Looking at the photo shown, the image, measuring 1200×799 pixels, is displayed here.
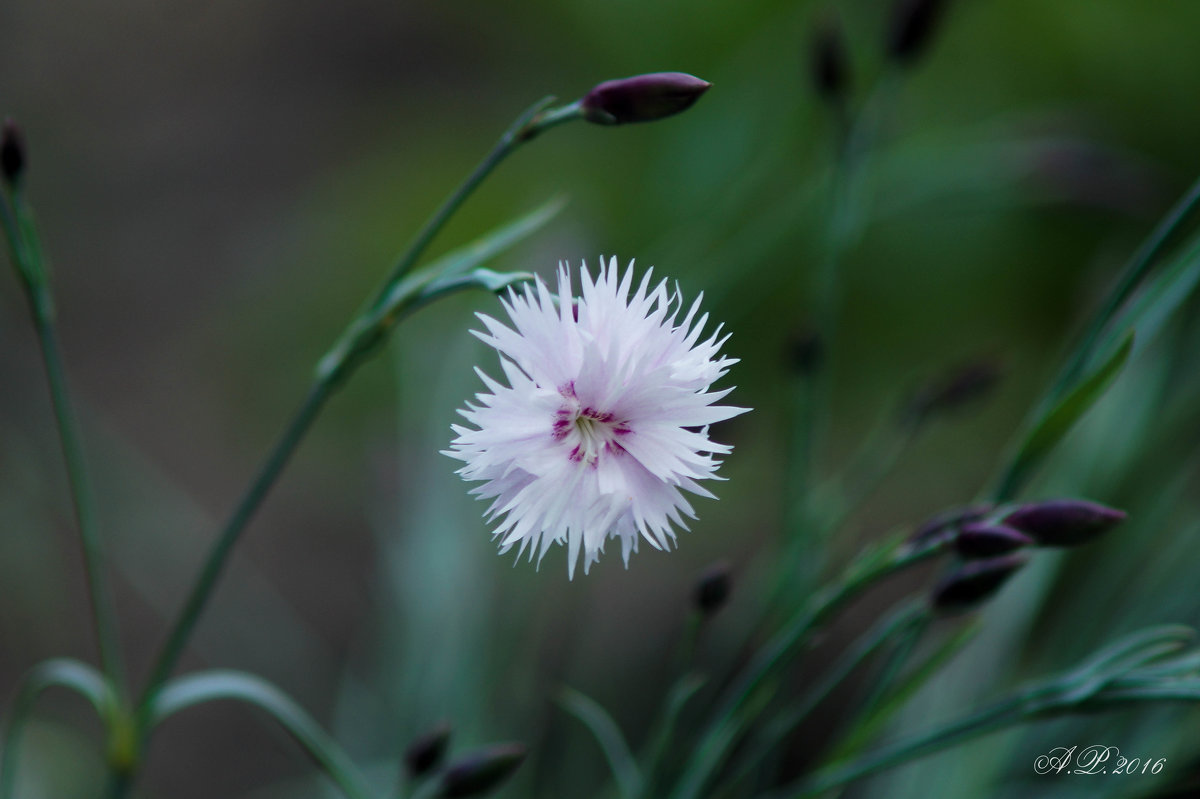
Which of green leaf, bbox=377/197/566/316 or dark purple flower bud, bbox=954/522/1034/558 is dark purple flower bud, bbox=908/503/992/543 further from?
green leaf, bbox=377/197/566/316

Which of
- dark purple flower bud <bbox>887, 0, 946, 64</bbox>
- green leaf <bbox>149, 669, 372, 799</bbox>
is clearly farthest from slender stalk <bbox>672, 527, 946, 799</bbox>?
dark purple flower bud <bbox>887, 0, 946, 64</bbox>

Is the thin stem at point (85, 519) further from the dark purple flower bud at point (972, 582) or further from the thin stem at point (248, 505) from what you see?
the dark purple flower bud at point (972, 582)

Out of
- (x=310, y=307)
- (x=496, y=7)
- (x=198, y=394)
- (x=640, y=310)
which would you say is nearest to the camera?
(x=640, y=310)

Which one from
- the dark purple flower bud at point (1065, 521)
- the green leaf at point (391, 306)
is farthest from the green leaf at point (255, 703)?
the dark purple flower bud at point (1065, 521)

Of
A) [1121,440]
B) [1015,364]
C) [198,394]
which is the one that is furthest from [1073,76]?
[198,394]

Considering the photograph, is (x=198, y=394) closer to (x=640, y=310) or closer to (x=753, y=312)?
(x=753, y=312)

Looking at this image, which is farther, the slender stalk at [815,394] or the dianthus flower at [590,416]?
the slender stalk at [815,394]
